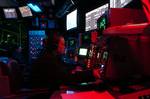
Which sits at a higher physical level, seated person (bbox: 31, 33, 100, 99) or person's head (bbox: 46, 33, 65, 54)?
person's head (bbox: 46, 33, 65, 54)

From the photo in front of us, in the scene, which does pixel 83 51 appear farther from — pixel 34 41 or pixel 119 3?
pixel 34 41

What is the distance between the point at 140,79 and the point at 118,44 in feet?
1.23

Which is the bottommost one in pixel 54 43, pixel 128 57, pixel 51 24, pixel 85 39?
pixel 128 57

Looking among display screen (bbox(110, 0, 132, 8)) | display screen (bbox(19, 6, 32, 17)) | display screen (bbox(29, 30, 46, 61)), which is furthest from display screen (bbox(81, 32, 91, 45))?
display screen (bbox(29, 30, 46, 61))

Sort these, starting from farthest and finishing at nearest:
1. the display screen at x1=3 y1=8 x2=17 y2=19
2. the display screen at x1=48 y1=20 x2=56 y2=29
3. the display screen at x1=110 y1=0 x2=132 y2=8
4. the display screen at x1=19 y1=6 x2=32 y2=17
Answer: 1. the display screen at x1=48 y1=20 x2=56 y2=29
2. the display screen at x1=19 y1=6 x2=32 y2=17
3. the display screen at x1=3 y1=8 x2=17 y2=19
4. the display screen at x1=110 y1=0 x2=132 y2=8

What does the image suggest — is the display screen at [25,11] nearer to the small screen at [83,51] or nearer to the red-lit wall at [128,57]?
the small screen at [83,51]

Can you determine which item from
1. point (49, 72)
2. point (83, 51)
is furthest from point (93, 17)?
point (49, 72)

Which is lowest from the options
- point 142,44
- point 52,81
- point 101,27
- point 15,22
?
point 52,81

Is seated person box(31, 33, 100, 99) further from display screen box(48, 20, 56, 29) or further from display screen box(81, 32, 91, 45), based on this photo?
display screen box(48, 20, 56, 29)

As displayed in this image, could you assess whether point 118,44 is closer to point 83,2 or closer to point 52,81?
point 52,81

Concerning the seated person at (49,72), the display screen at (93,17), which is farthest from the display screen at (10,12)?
the seated person at (49,72)

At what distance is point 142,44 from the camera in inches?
88.4

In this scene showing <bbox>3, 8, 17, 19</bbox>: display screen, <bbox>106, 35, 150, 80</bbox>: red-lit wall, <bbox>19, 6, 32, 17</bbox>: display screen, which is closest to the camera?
<bbox>106, 35, 150, 80</bbox>: red-lit wall

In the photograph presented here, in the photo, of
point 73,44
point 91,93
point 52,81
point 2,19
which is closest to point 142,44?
point 91,93
